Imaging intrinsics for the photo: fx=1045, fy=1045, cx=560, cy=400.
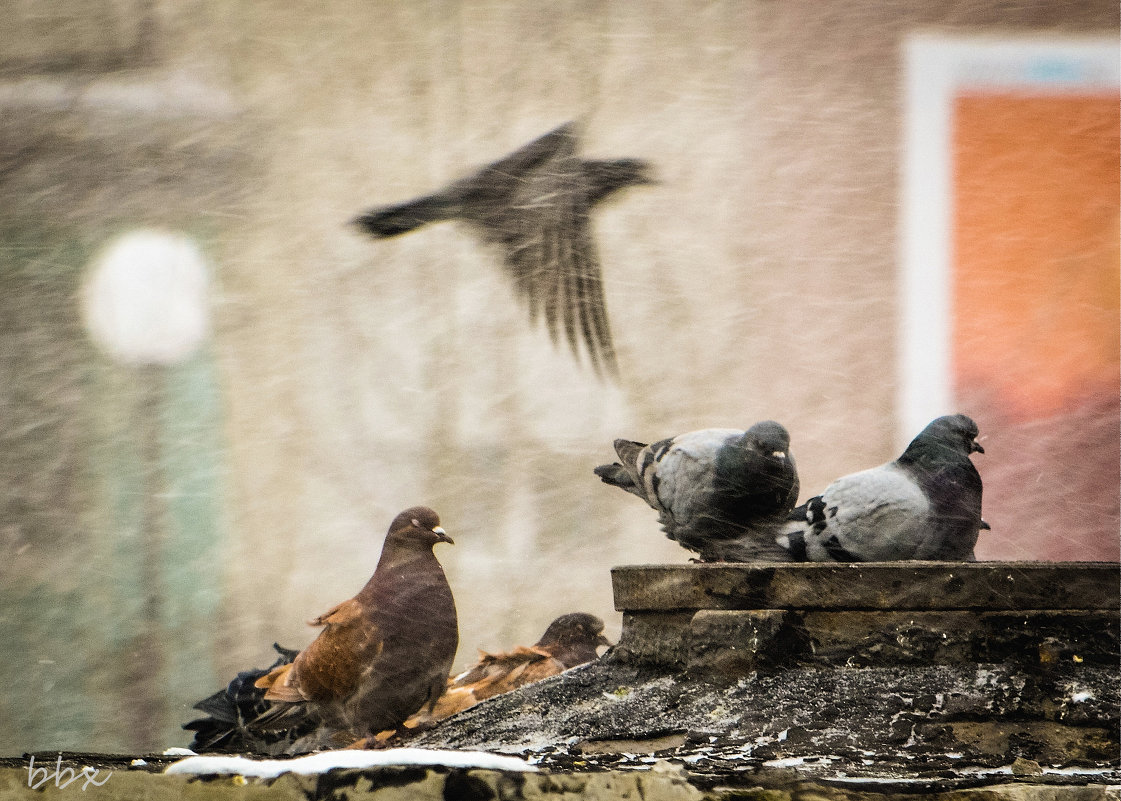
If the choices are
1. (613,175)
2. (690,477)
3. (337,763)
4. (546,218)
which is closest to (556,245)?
(546,218)

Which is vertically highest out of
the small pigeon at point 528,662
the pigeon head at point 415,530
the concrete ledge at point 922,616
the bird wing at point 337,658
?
the pigeon head at point 415,530

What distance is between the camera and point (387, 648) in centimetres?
185

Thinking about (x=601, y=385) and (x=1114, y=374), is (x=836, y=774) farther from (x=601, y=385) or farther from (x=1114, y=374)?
(x=1114, y=374)

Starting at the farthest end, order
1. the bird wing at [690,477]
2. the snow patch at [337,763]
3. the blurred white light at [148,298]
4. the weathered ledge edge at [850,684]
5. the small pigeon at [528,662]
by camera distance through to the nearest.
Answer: the blurred white light at [148,298] → the small pigeon at [528,662] → the bird wing at [690,477] → the weathered ledge edge at [850,684] → the snow patch at [337,763]

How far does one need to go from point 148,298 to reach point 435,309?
2.44 feet

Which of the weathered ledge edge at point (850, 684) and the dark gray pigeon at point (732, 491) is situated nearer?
the weathered ledge edge at point (850, 684)

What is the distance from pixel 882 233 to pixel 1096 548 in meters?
0.92

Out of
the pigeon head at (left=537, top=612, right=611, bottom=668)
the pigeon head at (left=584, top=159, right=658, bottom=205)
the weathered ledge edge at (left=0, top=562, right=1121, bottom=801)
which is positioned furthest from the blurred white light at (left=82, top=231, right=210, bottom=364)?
the weathered ledge edge at (left=0, top=562, right=1121, bottom=801)

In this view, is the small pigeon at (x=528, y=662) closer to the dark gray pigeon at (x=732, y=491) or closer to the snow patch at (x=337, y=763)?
the dark gray pigeon at (x=732, y=491)

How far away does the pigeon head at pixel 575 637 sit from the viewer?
2.42m

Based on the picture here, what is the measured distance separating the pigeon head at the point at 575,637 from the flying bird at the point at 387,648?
0.52 m

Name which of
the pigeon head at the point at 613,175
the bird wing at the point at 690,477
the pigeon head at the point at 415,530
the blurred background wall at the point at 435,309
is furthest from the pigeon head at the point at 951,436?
the pigeon head at the point at 613,175

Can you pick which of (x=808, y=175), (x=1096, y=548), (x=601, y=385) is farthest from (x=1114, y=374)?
(x=601, y=385)

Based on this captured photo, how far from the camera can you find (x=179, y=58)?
2.72 meters
